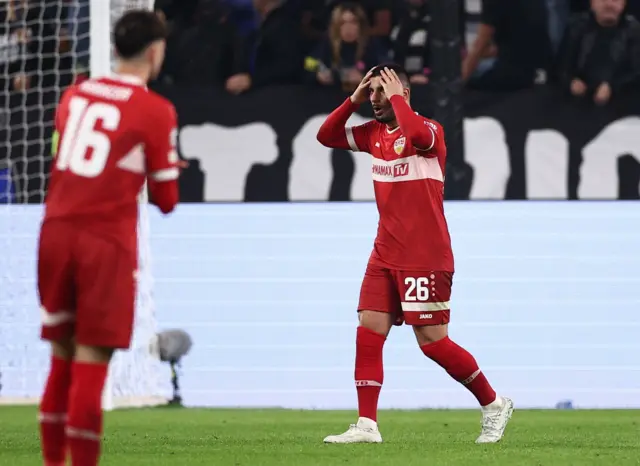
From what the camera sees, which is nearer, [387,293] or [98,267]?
[98,267]

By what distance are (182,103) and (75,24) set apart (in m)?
1.05

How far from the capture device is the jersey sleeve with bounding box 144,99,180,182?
14.4ft

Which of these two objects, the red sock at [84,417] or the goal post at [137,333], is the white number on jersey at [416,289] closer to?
the red sock at [84,417]

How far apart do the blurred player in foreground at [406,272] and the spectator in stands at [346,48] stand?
4432 mm

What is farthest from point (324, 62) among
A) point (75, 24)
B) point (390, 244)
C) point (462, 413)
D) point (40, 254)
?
point (40, 254)

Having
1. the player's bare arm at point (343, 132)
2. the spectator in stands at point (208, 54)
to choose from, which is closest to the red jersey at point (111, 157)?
the player's bare arm at point (343, 132)

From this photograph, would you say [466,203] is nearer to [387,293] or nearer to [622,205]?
[622,205]

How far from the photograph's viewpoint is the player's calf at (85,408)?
424 centimetres

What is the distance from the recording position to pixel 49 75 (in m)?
11.1

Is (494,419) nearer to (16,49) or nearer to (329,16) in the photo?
(329,16)

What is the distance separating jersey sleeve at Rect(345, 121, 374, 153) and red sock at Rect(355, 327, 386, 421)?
0.93 m

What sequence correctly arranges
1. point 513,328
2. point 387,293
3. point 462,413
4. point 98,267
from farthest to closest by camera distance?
point 513,328 → point 462,413 → point 387,293 → point 98,267

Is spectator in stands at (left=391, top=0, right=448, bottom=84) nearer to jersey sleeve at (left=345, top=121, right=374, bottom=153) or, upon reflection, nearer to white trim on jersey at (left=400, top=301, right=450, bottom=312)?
jersey sleeve at (left=345, top=121, right=374, bottom=153)

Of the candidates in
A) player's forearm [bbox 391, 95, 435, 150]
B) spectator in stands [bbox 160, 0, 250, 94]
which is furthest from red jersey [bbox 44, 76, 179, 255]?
spectator in stands [bbox 160, 0, 250, 94]
